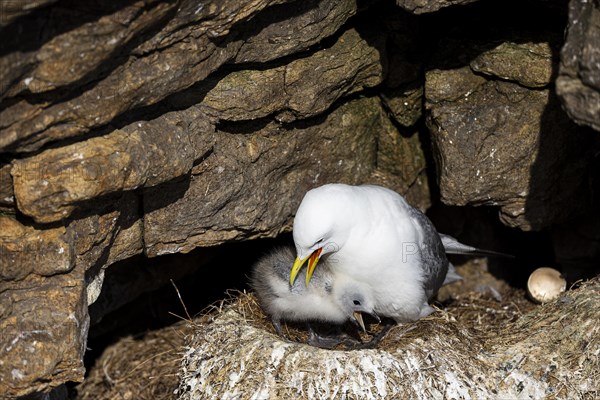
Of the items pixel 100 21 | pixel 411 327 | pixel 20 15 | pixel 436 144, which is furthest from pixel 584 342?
pixel 20 15

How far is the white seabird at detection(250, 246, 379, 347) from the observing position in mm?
4629

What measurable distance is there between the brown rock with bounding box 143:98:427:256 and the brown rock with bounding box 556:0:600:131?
1.65 meters

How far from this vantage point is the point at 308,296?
471 cm

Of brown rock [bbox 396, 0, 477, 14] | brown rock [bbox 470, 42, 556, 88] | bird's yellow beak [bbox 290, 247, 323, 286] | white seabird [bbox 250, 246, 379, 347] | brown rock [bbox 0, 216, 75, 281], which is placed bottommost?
white seabird [bbox 250, 246, 379, 347]

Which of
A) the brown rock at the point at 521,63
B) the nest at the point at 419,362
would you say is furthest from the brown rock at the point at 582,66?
the nest at the point at 419,362

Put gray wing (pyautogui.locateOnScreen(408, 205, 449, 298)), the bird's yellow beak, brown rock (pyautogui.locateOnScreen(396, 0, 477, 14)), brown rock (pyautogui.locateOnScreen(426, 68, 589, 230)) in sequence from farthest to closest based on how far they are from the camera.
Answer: gray wing (pyautogui.locateOnScreen(408, 205, 449, 298)), brown rock (pyautogui.locateOnScreen(426, 68, 589, 230)), the bird's yellow beak, brown rock (pyautogui.locateOnScreen(396, 0, 477, 14))

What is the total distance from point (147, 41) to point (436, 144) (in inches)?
78.6

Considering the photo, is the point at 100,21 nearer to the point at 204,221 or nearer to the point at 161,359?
the point at 204,221

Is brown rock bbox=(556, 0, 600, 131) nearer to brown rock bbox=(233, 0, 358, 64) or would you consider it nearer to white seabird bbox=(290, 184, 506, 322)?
brown rock bbox=(233, 0, 358, 64)

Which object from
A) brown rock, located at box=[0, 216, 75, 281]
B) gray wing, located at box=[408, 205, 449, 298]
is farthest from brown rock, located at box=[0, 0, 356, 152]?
gray wing, located at box=[408, 205, 449, 298]

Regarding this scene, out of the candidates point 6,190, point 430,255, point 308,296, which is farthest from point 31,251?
point 430,255

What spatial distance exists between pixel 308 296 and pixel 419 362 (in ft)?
2.32

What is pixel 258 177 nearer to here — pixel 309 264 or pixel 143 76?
pixel 309 264

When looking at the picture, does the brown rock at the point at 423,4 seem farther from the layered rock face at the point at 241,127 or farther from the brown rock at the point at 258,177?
the brown rock at the point at 258,177
